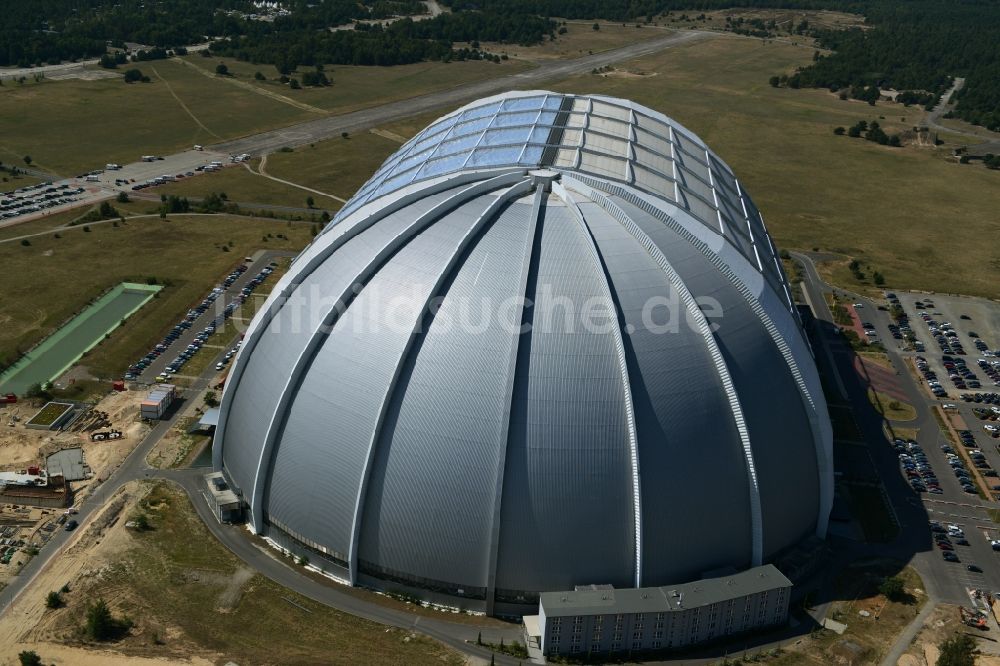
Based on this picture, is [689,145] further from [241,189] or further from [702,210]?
[241,189]

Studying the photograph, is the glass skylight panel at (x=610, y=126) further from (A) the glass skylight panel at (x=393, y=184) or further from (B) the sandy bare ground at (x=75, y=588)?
(B) the sandy bare ground at (x=75, y=588)

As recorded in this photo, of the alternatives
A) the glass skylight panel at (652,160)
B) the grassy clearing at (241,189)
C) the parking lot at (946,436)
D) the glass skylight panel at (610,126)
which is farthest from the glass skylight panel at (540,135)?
the grassy clearing at (241,189)

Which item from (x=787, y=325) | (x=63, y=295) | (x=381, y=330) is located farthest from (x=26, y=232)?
(x=787, y=325)

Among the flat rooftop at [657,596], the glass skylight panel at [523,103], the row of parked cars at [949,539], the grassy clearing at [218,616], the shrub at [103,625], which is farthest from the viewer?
the glass skylight panel at [523,103]

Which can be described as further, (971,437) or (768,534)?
(971,437)

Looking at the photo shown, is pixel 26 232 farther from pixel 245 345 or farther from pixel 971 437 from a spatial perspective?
pixel 971 437

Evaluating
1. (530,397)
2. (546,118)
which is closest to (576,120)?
(546,118)

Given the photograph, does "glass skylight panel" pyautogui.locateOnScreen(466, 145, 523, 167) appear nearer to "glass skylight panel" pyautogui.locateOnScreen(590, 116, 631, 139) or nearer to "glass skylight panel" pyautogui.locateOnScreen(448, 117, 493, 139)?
"glass skylight panel" pyautogui.locateOnScreen(448, 117, 493, 139)

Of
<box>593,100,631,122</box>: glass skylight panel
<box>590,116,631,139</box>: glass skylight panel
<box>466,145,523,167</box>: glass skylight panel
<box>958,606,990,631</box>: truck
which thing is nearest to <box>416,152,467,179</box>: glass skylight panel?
<box>466,145,523,167</box>: glass skylight panel
